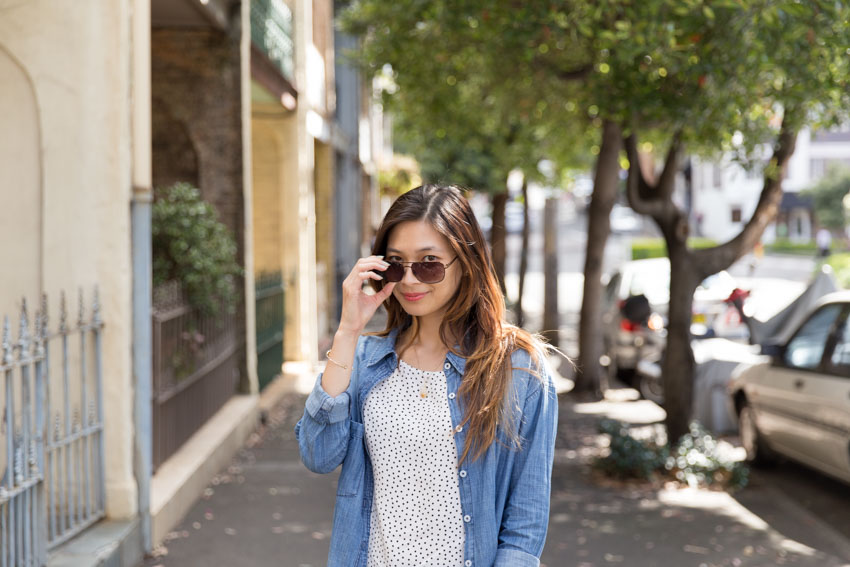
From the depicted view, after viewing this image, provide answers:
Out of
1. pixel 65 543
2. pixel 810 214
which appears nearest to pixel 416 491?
pixel 65 543

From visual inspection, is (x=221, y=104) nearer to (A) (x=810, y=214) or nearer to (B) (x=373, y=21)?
(B) (x=373, y=21)

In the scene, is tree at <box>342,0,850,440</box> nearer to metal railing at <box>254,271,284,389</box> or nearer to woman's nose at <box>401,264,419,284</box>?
metal railing at <box>254,271,284,389</box>

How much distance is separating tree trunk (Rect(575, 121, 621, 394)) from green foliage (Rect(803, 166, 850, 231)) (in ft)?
139

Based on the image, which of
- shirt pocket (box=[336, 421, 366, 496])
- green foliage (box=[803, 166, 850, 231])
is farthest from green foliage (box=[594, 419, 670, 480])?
green foliage (box=[803, 166, 850, 231])

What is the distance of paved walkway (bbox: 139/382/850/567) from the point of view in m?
6.48

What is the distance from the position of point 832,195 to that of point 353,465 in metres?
55.1

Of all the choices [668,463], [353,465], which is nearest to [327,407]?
[353,465]

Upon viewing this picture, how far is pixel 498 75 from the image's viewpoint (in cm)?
1275

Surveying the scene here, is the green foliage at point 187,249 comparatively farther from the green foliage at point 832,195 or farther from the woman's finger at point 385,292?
the green foliage at point 832,195

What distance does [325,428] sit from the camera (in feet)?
9.11

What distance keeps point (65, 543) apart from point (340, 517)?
3.22 meters

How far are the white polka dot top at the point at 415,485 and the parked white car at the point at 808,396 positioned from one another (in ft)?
17.4

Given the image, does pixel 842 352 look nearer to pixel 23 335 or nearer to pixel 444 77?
pixel 23 335

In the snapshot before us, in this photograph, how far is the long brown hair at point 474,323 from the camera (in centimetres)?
274
